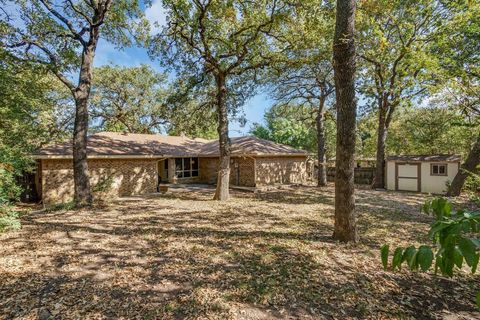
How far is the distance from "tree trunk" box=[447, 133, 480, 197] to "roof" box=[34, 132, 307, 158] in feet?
28.7

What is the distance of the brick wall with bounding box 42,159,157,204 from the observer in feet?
40.5

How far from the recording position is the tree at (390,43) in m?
10.1

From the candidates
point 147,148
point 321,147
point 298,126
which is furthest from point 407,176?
point 147,148

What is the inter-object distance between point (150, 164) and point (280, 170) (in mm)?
8605

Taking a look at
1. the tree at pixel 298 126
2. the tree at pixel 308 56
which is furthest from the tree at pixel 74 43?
the tree at pixel 298 126

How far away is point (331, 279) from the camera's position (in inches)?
Result: 176

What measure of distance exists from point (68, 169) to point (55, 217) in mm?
4685

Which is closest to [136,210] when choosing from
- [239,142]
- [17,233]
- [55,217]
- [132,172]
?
[55,217]

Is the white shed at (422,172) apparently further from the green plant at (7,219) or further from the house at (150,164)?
the green plant at (7,219)

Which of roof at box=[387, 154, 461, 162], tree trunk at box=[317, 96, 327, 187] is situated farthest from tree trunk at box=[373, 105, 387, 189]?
tree trunk at box=[317, 96, 327, 187]

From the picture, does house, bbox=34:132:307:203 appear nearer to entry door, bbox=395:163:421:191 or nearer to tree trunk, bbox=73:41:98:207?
tree trunk, bbox=73:41:98:207

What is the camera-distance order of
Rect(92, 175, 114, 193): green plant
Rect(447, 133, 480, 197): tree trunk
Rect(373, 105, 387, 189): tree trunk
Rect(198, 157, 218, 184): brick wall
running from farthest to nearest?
Rect(198, 157, 218, 184): brick wall → Rect(373, 105, 387, 189): tree trunk → Rect(92, 175, 114, 193): green plant → Rect(447, 133, 480, 197): tree trunk

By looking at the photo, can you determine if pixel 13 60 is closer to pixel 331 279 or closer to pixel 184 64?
pixel 184 64

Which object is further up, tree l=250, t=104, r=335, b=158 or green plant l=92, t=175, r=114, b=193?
tree l=250, t=104, r=335, b=158
